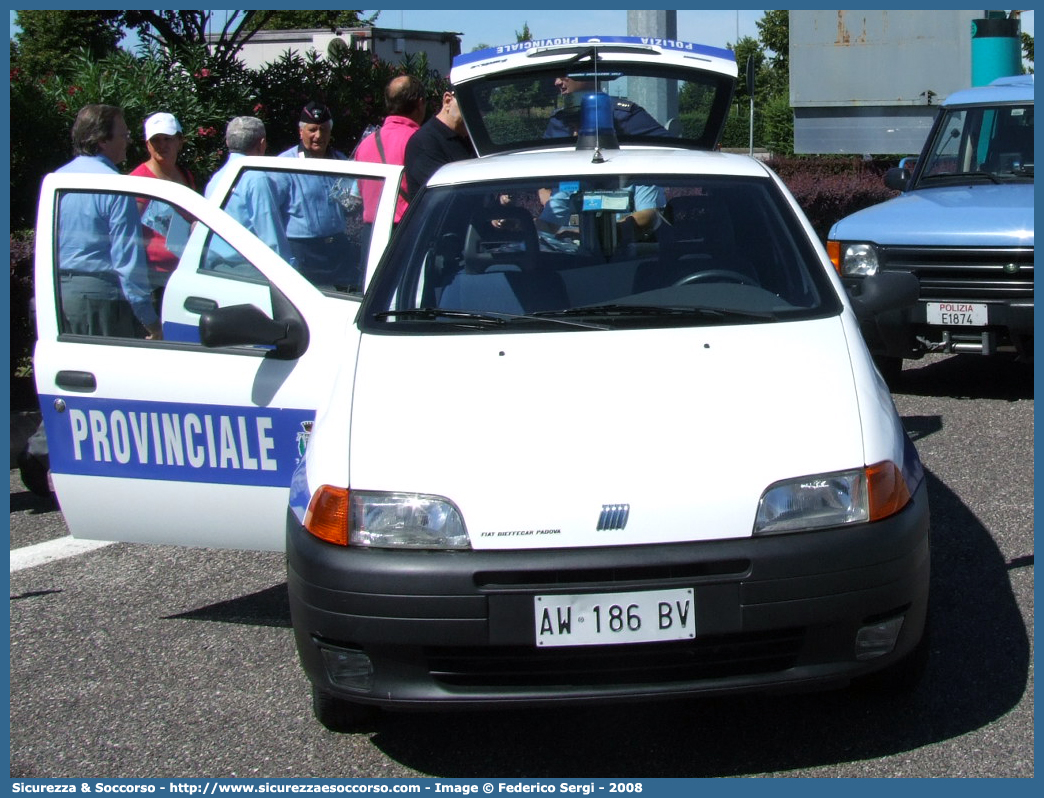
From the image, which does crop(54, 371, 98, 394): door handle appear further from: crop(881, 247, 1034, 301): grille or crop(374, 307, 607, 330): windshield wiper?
crop(881, 247, 1034, 301): grille

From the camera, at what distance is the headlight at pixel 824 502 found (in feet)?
10.8

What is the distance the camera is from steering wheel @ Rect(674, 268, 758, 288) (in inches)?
169

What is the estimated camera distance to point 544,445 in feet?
11.3

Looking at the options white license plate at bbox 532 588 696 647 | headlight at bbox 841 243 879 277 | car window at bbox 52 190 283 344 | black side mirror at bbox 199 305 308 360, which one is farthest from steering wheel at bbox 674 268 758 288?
headlight at bbox 841 243 879 277

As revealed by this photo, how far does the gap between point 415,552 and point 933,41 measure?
612 inches

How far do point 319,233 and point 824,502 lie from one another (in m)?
2.69

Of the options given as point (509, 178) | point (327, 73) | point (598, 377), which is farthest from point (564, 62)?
point (327, 73)

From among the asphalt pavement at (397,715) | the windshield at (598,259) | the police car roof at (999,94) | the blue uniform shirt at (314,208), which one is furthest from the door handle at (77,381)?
the police car roof at (999,94)

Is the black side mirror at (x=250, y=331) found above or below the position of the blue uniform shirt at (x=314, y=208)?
below

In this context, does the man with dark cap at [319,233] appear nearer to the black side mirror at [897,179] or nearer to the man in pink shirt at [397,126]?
the man in pink shirt at [397,126]

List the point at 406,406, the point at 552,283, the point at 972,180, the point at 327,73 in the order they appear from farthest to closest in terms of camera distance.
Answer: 1. the point at 327,73
2. the point at 972,180
3. the point at 552,283
4. the point at 406,406

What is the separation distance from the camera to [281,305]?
4.52 meters

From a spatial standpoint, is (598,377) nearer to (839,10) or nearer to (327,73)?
(327,73)

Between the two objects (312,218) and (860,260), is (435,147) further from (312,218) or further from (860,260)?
(860,260)
